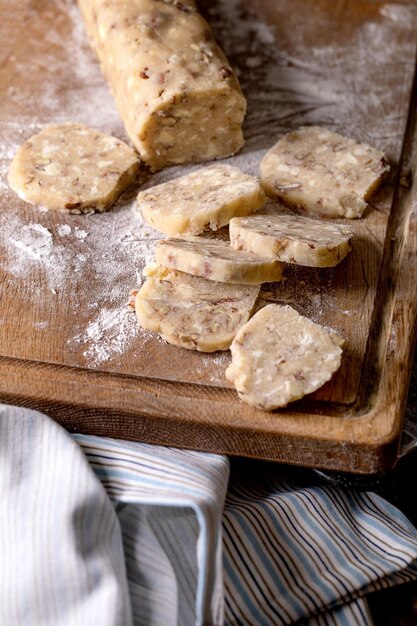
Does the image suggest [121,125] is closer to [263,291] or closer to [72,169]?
[72,169]

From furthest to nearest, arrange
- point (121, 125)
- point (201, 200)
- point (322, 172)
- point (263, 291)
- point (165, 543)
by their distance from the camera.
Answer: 1. point (121, 125)
2. point (322, 172)
3. point (201, 200)
4. point (263, 291)
5. point (165, 543)

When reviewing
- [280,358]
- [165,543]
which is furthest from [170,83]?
[165,543]

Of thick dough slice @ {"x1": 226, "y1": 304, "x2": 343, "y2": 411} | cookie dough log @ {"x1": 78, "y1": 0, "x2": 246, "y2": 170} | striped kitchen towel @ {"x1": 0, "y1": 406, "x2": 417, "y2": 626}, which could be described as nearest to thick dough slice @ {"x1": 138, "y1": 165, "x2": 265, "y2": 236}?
cookie dough log @ {"x1": 78, "y1": 0, "x2": 246, "y2": 170}

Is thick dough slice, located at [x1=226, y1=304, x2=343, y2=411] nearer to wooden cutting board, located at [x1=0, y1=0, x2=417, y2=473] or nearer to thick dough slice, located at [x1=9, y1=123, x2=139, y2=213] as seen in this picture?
wooden cutting board, located at [x1=0, y1=0, x2=417, y2=473]

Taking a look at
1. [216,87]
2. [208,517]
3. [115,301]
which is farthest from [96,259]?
[208,517]

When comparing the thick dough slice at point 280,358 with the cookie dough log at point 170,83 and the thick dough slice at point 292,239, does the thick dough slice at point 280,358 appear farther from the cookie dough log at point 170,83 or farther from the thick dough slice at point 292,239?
the cookie dough log at point 170,83
